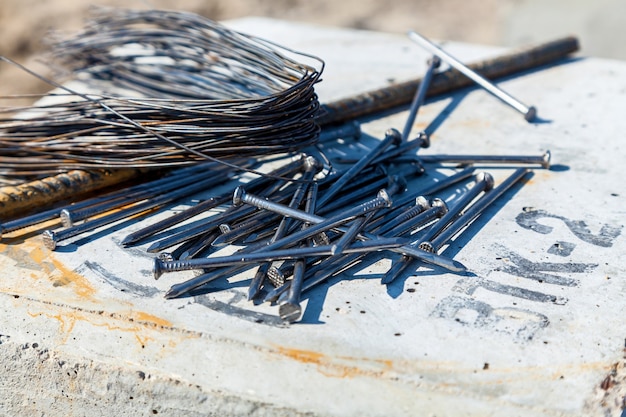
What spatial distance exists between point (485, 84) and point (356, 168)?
0.95m

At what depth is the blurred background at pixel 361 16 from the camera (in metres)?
4.77

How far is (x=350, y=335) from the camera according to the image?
1.64 meters

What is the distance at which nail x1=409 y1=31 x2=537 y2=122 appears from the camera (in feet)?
9.07

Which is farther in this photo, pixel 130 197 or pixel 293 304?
pixel 130 197

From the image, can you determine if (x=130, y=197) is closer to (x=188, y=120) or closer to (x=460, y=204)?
(x=188, y=120)

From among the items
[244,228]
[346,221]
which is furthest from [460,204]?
[244,228]

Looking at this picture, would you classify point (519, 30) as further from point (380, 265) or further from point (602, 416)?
point (602, 416)

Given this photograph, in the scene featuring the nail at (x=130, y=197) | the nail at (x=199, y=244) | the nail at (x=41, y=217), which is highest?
the nail at (x=199, y=244)

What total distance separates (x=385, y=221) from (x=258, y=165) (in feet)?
1.84

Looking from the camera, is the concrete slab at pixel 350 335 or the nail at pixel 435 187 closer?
the concrete slab at pixel 350 335

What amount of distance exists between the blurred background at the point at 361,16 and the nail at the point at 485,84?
1.74m

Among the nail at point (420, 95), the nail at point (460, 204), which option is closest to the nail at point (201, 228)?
the nail at point (460, 204)

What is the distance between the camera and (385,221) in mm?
2035

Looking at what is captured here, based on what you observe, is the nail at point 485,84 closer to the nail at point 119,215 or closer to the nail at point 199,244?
the nail at point 119,215
